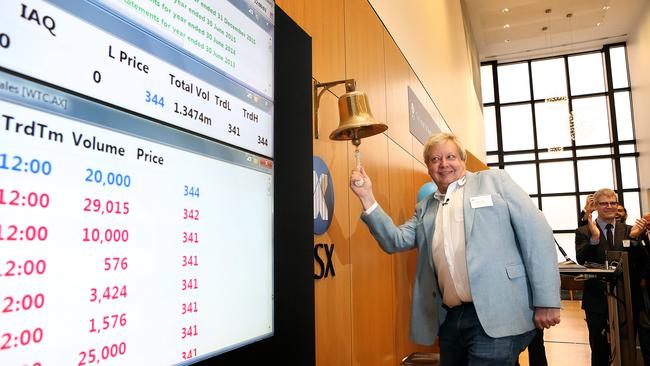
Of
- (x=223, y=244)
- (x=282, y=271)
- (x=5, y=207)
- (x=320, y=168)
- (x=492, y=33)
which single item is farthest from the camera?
(x=492, y=33)

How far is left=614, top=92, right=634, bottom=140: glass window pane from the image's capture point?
410 inches

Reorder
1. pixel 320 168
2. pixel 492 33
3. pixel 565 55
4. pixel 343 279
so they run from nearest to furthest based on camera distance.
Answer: pixel 320 168
pixel 343 279
pixel 492 33
pixel 565 55

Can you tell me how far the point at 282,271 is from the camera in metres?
1.21

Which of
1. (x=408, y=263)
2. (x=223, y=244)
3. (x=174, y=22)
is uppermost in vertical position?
(x=174, y=22)

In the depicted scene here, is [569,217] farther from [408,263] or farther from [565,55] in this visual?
[408,263]

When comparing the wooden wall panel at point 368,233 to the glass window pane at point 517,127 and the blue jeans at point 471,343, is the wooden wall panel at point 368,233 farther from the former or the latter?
the glass window pane at point 517,127

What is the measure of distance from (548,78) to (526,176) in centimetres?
255

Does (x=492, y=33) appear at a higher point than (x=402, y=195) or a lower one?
higher

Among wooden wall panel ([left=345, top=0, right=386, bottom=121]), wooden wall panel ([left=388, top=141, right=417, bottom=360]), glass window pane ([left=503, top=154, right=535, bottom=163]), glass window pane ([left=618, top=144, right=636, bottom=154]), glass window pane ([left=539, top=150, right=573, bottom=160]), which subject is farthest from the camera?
glass window pane ([left=503, top=154, right=535, bottom=163])

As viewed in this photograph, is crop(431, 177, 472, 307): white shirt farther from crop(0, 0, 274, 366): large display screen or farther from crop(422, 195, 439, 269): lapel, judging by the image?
crop(0, 0, 274, 366): large display screen

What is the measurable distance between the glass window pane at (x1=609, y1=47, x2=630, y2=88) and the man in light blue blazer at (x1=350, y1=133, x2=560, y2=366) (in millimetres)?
10778

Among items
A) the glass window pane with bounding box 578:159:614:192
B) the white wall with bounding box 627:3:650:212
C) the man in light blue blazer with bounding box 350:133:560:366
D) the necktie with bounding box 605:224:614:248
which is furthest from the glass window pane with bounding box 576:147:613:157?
the man in light blue blazer with bounding box 350:133:560:366

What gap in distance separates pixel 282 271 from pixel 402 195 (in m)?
2.34

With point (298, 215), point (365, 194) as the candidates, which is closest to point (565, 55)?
point (365, 194)
